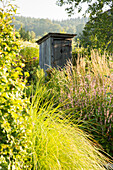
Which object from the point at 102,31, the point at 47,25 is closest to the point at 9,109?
the point at 102,31

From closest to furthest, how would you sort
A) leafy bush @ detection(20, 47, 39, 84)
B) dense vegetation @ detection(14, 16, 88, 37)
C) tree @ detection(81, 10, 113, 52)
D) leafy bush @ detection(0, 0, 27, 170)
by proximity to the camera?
leafy bush @ detection(0, 0, 27, 170)
tree @ detection(81, 10, 113, 52)
leafy bush @ detection(20, 47, 39, 84)
dense vegetation @ detection(14, 16, 88, 37)

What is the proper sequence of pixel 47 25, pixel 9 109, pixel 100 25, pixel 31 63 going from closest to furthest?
pixel 9 109, pixel 100 25, pixel 31 63, pixel 47 25

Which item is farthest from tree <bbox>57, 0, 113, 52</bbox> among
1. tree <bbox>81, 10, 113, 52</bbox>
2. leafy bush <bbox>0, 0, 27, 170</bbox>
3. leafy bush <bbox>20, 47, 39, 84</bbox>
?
leafy bush <bbox>0, 0, 27, 170</bbox>

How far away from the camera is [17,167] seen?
1.72 metres

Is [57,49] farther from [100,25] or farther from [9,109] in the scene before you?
[9,109]

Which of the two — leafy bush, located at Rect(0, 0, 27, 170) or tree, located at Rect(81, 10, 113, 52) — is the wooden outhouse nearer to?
tree, located at Rect(81, 10, 113, 52)

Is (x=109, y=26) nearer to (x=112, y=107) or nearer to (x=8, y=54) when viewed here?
(x=112, y=107)

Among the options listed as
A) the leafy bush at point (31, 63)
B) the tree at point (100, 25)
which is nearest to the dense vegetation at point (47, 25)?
the leafy bush at point (31, 63)

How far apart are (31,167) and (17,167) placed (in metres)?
0.21

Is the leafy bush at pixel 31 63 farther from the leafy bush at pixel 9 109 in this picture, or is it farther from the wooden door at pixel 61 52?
the leafy bush at pixel 9 109

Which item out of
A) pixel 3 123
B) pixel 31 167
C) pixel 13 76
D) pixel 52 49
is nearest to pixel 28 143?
pixel 31 167

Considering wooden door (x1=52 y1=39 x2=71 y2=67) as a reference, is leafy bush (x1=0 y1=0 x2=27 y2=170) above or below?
below

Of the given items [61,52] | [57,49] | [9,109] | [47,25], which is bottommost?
[9,109]

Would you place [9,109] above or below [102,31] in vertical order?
below
